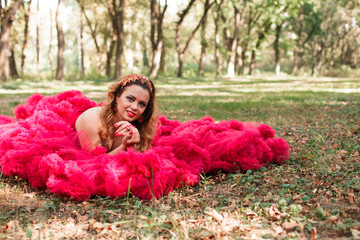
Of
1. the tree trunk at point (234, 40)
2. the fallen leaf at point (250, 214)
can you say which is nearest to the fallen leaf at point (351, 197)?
the fallen leaf at point (250, 214)

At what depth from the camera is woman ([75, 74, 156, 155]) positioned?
326cm

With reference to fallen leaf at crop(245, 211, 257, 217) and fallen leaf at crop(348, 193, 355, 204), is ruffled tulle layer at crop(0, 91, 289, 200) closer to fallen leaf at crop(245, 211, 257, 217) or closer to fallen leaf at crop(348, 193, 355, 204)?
fallen leaf at crop(245, 211, 257, 217)

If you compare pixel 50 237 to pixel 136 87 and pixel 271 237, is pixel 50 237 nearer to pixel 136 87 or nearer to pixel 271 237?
pixel 271 237

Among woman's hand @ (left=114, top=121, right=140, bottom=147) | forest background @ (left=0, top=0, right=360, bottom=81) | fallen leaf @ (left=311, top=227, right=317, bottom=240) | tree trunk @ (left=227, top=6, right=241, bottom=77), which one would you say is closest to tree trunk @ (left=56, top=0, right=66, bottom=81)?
forest background @ (left=0, top=0, right=360, bottom=81)

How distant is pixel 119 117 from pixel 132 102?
0.26 metres

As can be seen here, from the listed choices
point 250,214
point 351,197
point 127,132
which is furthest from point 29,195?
point 351,197

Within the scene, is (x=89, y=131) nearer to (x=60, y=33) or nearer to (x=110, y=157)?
(x=110, y=157)

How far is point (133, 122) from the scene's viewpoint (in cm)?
367

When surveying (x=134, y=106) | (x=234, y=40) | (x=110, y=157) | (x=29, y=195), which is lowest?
(x=29, y=195)

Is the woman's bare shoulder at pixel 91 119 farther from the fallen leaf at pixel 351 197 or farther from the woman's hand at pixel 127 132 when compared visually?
the fallen leaf at pixel 351 197

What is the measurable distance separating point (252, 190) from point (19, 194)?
2068mm

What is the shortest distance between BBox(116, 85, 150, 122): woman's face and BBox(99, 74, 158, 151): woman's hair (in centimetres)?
6

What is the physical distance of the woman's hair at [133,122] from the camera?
3379 mm

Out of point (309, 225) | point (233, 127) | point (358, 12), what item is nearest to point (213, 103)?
point (233, 127)
